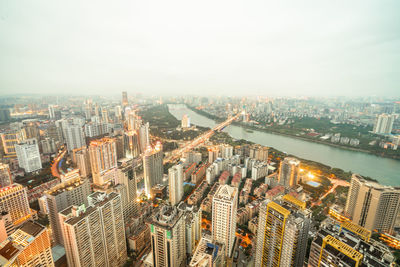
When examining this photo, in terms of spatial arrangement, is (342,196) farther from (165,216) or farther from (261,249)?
(165,216)

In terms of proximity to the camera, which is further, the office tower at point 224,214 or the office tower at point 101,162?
the office tower at point 101,162

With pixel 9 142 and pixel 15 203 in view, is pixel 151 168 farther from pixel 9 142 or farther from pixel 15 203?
pixel 9 142

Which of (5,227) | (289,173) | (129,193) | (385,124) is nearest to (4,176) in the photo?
(5,227)

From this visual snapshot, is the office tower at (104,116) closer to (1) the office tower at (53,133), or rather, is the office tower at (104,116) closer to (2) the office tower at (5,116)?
(1) the office tower at (53,133)

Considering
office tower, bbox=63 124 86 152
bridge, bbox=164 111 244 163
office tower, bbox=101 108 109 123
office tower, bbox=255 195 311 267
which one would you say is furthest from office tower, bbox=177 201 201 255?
office tower, bbox=101 108 109 123

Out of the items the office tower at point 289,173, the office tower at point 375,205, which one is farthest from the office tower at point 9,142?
the office tower at point 375,205

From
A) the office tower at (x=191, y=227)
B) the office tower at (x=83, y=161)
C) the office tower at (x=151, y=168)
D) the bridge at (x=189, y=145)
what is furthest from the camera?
the bridge at (x=189, y=145)

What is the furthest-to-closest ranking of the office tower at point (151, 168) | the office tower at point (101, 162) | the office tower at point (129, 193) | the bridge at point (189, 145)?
the bridge at point (189, 145)
the office tower at point (101, 162)
the office tower at point (151, 168)
the office tower at point (129, 193)
